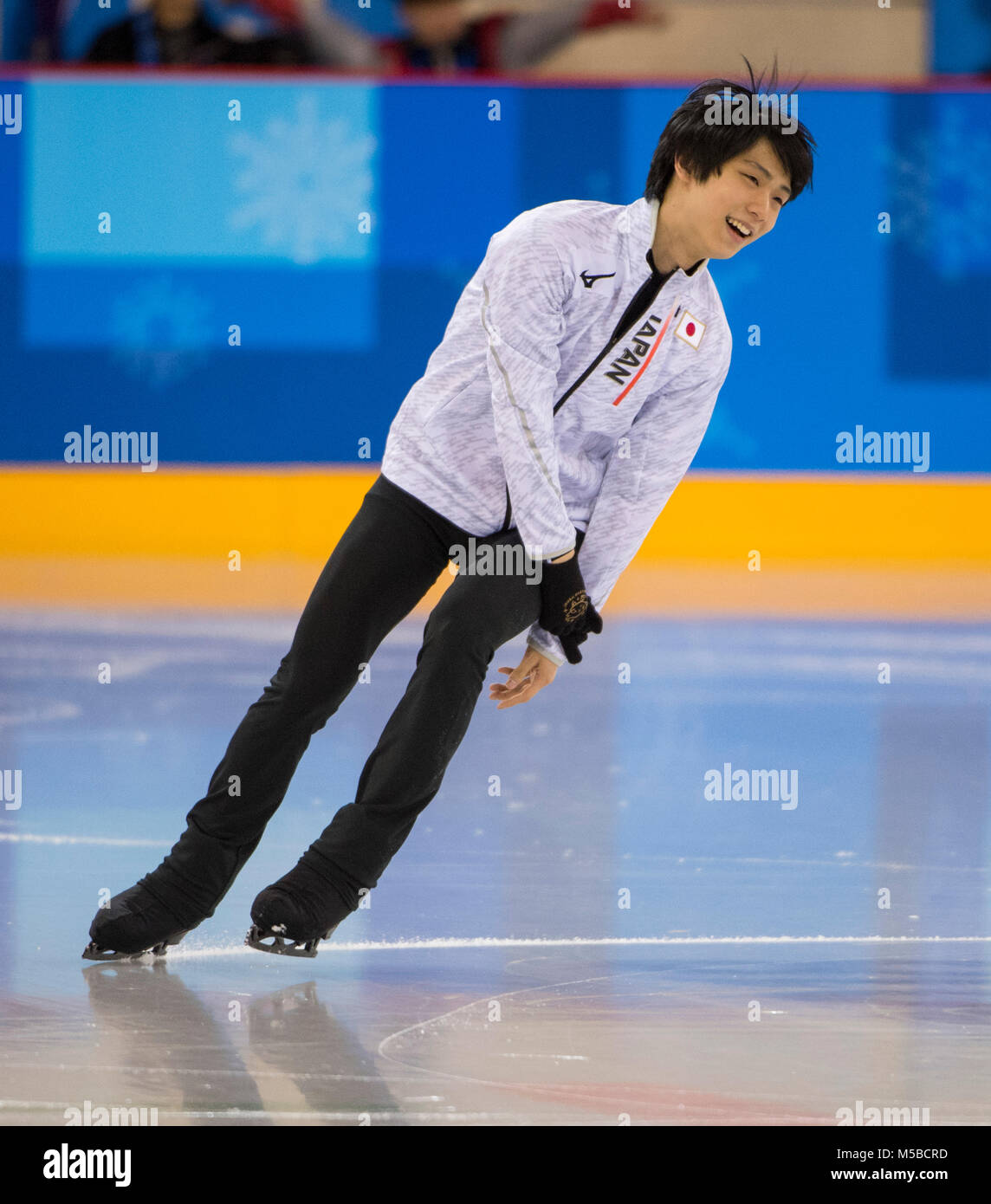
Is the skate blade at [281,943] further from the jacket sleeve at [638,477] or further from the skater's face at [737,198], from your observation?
the skater's face at [737,198]

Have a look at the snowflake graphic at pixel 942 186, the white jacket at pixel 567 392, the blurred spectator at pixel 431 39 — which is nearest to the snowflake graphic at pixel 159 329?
the blurred spectator at pixel 431 39

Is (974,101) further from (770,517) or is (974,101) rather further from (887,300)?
(770,517)

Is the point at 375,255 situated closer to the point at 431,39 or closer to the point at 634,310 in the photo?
the point at 431,39

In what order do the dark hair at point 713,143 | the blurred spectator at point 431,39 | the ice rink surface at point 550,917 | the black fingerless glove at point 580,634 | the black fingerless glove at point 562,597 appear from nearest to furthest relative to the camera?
the ice rink surface at point 550,917 < the dark hair at point 713,143 < the black fingerless glove at point 562,597 < the black fingerless glove at point 580,634 < the blurred spectator at point 431,39

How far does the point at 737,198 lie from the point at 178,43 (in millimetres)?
6250

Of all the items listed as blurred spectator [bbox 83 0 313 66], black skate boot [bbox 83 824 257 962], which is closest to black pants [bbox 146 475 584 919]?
black skate boot [bbox 83 824 257 962]

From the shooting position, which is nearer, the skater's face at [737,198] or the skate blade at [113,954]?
the skater's face at [737,198]

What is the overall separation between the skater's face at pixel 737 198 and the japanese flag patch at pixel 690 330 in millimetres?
126

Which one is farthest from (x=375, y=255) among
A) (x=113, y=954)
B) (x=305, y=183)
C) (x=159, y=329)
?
(x=113, y=954)

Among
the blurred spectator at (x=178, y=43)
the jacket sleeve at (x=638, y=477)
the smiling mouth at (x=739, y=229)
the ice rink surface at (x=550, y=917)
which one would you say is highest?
the blurred spectator at (x=178, y=43)

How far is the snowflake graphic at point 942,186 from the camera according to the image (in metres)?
7.88

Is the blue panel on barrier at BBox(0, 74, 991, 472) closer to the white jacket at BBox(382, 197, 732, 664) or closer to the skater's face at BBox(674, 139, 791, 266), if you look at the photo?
the white jacket at BBox(382, 197, 732, 664)

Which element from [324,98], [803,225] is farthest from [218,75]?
[803,225]

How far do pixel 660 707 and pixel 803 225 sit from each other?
3891 millimetres
